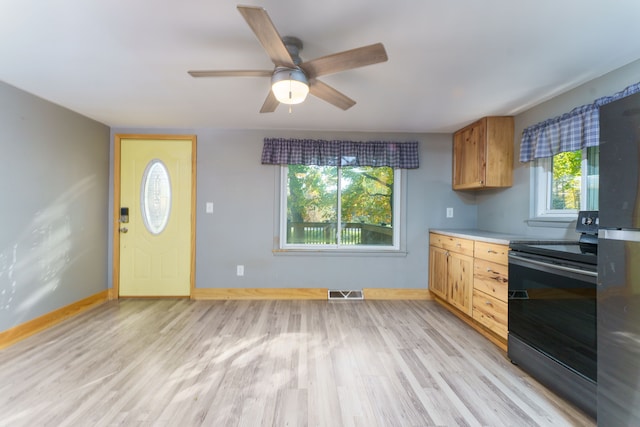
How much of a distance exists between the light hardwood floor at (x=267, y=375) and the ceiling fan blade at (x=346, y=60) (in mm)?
1975

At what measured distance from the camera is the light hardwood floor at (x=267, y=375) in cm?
154

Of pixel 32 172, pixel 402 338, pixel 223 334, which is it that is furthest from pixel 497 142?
pixel 32 172

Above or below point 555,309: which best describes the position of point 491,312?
below

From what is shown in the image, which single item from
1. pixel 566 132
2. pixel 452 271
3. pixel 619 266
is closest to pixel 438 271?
pixel 452 271

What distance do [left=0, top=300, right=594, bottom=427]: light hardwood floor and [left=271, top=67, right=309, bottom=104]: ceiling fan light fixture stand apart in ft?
6.13

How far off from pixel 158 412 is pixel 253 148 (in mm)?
2828

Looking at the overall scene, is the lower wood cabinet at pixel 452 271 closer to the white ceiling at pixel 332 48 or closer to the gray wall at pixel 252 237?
the gray wall at pixel 252 237

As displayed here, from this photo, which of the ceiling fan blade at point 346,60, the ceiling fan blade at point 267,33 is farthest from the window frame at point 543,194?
the ceiling fan blade at point 267,33

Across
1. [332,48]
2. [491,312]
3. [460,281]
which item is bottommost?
[491,312]

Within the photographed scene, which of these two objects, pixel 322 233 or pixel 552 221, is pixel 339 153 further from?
pixel 552 221

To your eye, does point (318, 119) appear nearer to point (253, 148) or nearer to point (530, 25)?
point (253, 148)

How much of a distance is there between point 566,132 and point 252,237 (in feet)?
11.1

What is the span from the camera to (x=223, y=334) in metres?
2.53

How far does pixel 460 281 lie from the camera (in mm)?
2869
